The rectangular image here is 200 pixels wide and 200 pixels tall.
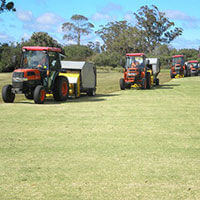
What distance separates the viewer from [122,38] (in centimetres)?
7106

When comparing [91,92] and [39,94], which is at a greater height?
[39,94]

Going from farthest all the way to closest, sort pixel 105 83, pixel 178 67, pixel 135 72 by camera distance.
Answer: pixel 178 67
pixel 105 83
pixel 135 72

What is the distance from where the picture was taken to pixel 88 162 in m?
6.26

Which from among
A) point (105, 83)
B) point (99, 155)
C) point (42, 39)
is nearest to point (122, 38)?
A: point (42, 39)

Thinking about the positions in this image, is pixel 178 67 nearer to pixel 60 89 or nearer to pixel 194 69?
pixel 194 69

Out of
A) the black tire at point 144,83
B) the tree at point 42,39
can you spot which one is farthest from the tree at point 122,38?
the black tire at point 144,83

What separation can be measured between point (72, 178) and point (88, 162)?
0.84 meters

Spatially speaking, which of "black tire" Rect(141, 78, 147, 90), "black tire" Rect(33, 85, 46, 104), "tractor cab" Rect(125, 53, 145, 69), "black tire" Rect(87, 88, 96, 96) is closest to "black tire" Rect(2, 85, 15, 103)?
"black tire" Rect(33, 85, 46, 104)

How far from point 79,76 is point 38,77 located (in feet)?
10.8

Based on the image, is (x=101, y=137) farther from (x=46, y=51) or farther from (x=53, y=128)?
(x=46, y=51)

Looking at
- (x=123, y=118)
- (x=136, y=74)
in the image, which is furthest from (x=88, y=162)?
(x=136, y=74)

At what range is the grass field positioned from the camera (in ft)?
16.4

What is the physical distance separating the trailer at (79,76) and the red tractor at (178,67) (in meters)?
19.2

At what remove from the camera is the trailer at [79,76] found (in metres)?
17.2
